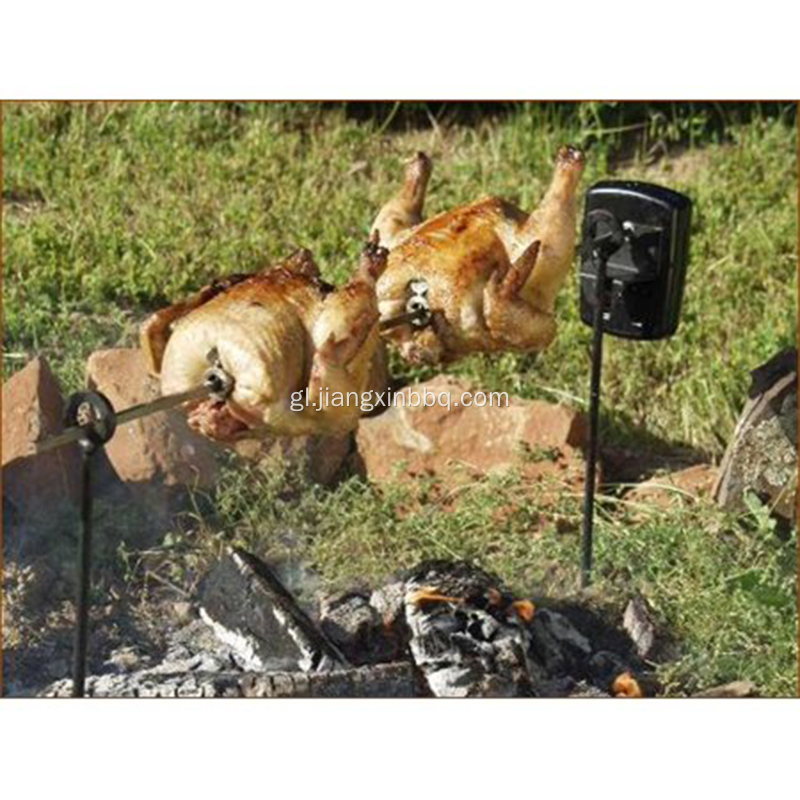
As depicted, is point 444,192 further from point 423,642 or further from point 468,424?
point 423,642

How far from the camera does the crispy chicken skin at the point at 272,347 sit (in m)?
3.85

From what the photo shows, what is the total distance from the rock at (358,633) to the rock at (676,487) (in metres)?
0.63

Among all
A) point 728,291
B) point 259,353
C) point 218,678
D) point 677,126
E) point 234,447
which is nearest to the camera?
point 259,353

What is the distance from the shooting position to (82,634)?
388 cm

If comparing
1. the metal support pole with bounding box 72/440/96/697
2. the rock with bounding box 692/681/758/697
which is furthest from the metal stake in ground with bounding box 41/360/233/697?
the rock with bounding box 692/681/758/697

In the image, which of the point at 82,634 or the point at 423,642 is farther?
the point at 423,642

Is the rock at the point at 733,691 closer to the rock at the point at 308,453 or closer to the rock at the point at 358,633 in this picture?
the rock at the point at 358,633

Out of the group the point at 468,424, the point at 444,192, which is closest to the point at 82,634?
the point at 468,424

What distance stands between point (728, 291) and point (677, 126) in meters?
0.64

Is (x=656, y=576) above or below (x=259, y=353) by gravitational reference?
below

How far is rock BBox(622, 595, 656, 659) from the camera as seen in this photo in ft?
14.1

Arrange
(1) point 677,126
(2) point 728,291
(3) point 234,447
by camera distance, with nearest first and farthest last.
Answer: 1. (3) point 234,447
2. (2) point 728,291
3. (1) point 677,126

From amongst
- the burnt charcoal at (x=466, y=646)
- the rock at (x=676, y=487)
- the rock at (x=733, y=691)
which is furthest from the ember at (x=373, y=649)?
the rock at (x=676, y=487)

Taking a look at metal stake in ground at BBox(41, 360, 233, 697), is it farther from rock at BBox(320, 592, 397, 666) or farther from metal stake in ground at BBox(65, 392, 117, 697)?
rock at BBox(320, 592, 397, 666)
